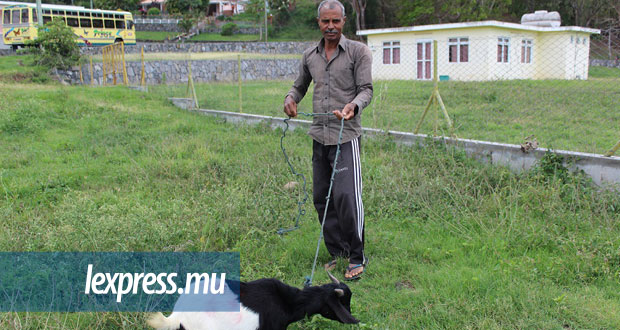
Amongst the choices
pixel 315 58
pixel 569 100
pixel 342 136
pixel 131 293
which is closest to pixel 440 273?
pixel 342 136

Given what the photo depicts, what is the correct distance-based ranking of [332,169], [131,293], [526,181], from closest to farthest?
[131,293], [332,169], [526,181]

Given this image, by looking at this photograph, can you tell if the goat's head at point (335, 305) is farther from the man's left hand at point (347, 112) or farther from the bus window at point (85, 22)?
the bus window at point (85, 22)

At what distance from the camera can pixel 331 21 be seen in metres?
3.43

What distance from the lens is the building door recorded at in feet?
73.1

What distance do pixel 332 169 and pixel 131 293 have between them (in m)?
1.67

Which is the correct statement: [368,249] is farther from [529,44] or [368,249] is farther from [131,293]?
[529,44]

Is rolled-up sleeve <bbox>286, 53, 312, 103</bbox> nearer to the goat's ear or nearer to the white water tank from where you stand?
the goat's ear

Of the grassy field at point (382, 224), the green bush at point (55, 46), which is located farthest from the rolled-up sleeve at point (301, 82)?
the green bush at point (55, 46)

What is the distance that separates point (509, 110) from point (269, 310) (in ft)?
27.2

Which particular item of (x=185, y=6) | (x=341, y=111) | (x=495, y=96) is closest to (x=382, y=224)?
(x=341, y=111)

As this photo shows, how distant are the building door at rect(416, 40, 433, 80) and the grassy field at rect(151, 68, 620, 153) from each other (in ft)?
30.5

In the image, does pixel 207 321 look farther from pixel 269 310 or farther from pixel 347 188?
pixel 347 188

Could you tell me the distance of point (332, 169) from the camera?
3789mm

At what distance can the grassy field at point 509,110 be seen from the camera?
7363 millimetres
